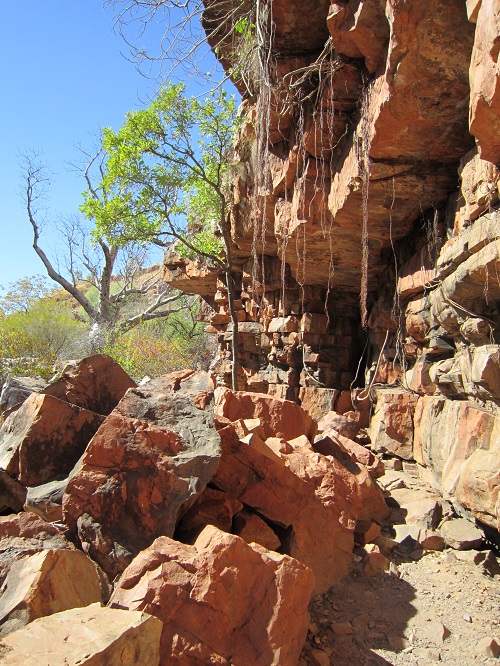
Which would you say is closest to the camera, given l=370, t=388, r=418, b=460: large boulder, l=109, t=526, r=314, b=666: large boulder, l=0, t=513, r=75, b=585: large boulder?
l=109, t=526, r=314, b=666: large boulder

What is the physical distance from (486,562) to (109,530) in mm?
3035

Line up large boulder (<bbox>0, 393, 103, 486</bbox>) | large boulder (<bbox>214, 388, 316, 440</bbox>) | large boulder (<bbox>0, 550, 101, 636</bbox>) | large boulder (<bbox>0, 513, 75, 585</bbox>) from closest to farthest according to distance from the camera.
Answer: large boulder (<bbox>0, 550, 101, 636</bbox>) < large boulder (<bbox>0, 513, 75, 585</bbox>) < large boulder (<bbox>0, 393, 103, 486</bbox>) < large boulder (<bbox>214, 388, 316, 440</bbox>)

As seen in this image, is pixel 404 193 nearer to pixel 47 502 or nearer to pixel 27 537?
pixel 47 502

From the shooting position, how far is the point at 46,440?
4.13m

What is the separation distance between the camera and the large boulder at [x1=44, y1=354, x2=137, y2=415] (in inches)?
190

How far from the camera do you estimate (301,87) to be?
663 centimetres

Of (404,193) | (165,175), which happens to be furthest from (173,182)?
(404,193)

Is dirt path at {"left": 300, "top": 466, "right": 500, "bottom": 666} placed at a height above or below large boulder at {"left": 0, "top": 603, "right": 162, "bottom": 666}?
below

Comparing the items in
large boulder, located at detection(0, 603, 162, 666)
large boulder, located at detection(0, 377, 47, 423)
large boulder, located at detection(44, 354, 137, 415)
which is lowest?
large boulder, located at detection(0, 603, 162, 666)

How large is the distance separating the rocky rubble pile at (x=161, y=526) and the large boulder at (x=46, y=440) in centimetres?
1

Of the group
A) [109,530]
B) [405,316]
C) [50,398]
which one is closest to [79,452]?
[50,398]

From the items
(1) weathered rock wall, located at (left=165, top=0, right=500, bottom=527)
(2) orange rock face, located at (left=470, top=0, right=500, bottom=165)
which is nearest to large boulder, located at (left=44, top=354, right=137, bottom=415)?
(1) weathered rock wall, located at (left=165, top=0, right=500, bottom=527)

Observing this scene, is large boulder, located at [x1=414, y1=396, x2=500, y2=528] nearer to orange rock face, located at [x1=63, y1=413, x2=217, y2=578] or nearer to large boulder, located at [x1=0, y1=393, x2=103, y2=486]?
orange rock face, located at [x1=63, y1=413, x2=217, y2=578]

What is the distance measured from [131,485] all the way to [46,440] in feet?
3.36
